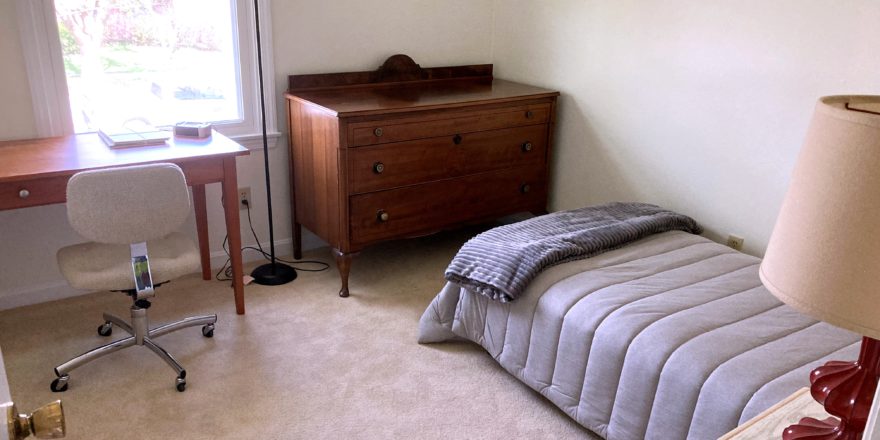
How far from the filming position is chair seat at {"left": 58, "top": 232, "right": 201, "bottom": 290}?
227cm

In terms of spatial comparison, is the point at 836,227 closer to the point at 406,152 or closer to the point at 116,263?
the point at 116,263

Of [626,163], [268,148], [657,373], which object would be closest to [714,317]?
[657,373]

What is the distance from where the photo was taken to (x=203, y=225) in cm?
319

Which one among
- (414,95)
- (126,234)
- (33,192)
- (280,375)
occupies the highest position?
(414,95)

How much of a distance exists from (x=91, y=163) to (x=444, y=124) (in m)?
1.49

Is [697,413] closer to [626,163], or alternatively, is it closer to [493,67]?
[626,163]

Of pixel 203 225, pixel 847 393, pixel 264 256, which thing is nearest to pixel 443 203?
pixel 264 256

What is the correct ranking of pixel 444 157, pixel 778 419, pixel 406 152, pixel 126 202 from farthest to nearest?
pixel 444 157 < pixel 406 152 < pixel 126 202 < pixel 778 419

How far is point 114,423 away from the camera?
2215 mm

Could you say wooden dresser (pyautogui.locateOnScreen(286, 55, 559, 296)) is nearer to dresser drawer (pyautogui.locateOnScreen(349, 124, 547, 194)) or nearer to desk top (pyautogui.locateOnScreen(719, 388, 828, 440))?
dresser drawer (pyautogui.locateOnScreen(349, 124, 547, 194))

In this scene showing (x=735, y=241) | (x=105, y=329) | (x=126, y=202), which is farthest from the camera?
(x=735, y=241)

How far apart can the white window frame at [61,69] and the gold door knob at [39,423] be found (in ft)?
7.84

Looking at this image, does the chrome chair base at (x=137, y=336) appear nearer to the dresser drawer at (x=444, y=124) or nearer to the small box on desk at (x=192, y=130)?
the small box on desk at (x=192, y=130)

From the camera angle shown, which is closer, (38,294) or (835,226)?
(835,226)
